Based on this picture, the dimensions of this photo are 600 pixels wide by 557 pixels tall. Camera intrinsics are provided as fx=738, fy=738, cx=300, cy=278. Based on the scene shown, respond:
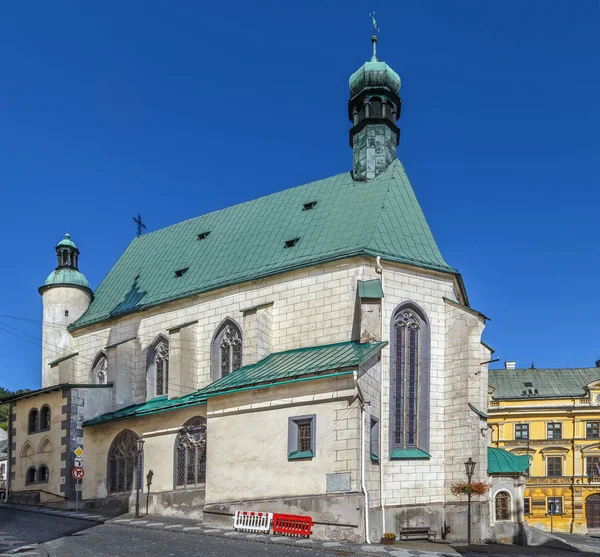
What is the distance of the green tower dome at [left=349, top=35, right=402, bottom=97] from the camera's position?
32938mm

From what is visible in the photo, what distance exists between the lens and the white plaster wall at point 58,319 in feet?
117

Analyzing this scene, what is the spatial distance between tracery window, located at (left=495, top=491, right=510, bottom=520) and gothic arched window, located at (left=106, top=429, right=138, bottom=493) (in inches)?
533

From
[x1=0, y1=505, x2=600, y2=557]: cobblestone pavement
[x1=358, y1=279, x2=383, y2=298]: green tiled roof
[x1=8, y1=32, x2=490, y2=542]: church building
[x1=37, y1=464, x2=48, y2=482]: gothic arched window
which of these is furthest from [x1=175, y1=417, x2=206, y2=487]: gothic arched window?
[x1=37, y1=464, x2=48, y2=482]: gothic arched window

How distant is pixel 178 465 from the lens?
88.2ft

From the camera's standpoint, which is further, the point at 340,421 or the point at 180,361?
the point at 180,361

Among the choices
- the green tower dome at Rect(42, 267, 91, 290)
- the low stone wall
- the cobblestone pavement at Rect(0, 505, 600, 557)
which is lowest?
the cobblestone pavement at Rect(0, 505, 600, 557)

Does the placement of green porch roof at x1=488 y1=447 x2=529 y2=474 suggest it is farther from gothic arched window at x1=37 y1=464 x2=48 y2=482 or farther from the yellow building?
the yellow building

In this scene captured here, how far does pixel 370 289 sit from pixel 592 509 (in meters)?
34.2

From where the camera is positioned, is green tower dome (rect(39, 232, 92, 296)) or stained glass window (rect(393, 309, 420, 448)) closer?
stained glass window (rect(393, 309, 420, 448))

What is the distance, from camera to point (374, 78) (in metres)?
32.9

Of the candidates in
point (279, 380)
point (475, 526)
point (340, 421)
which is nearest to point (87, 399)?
point (279, 380)

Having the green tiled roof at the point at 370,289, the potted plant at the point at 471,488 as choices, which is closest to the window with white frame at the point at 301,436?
the green tiled roof at the point at 370,289

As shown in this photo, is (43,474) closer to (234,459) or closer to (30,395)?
(30,395)

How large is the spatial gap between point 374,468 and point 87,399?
557 inches
